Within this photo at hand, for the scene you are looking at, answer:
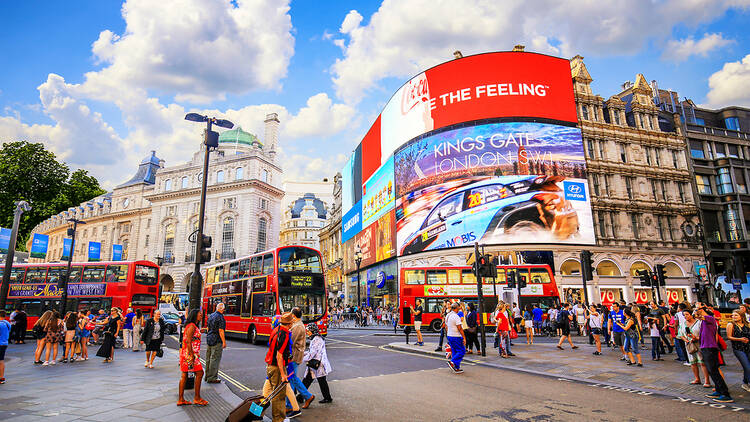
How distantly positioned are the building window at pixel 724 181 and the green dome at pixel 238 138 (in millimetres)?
59828

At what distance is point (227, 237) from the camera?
56906 millimetres

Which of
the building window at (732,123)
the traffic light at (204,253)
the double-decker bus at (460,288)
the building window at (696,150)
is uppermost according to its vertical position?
the building window at (732,123)

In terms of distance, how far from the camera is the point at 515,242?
1232 inches

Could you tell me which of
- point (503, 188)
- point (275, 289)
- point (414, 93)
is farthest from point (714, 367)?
point (414, 93)

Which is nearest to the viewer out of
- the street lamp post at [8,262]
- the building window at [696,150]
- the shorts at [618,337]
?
the shorts at [618,337]

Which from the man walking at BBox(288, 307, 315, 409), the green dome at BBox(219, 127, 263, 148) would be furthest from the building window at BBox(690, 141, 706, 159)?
the green dome at BBox(219, 127, 263, 148)

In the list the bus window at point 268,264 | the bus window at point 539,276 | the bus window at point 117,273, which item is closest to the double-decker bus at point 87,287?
the bus window at point 117,273

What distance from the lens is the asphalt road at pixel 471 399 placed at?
20.1 ft

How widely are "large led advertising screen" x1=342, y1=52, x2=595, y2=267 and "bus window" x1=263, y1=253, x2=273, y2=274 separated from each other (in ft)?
63.3

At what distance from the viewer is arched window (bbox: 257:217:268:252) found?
57.6 meters

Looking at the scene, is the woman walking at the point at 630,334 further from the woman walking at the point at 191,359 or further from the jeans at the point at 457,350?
the woman walking at the point at 191,359

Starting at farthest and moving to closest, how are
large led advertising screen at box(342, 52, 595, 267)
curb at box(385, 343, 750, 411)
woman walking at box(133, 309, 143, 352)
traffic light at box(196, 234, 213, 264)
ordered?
1. large led advertising screen at box(342, 52, 595, 267)
2. woman walking at box(133, 309, 143, 352)
3. traffic light at box(196, 234, 213, 264)
4. curb at box(385, 343, 750, 411)

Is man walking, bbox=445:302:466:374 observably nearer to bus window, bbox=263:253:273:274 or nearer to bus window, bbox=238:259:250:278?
bus window, bbox=263:253:273:274

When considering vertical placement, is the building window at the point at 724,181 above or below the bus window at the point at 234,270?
above
